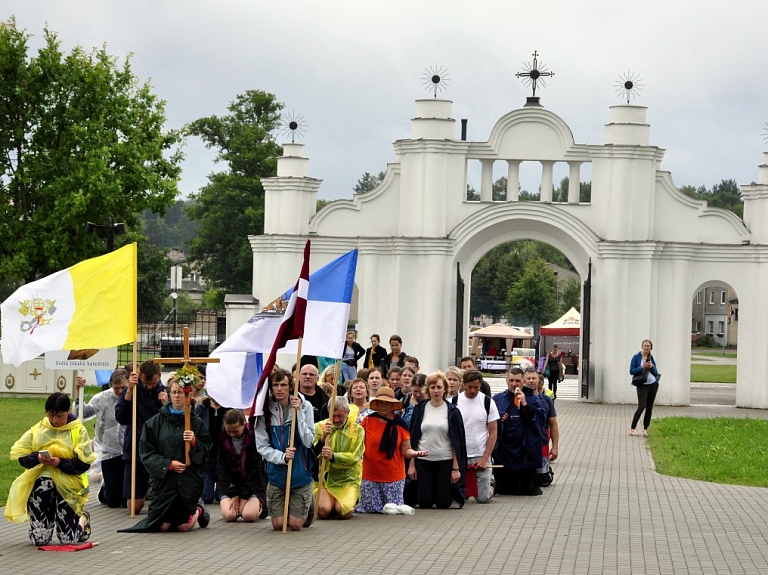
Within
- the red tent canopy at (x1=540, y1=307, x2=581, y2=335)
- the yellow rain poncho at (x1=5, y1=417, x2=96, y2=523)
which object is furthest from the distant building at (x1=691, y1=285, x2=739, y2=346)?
the yellow rain poncho at (x1=5, y1=417, x2=96, y2=523)

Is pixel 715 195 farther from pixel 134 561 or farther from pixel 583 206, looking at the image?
pixel 134 561

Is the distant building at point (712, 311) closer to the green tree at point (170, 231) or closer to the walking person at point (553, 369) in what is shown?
the green tree at point (170, 231)

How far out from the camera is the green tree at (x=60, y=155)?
120ft

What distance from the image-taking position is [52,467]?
12.3 metres

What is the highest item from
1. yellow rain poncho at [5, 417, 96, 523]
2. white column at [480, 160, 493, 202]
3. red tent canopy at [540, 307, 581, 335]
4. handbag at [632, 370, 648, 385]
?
white column at [480, 160, 493, 202]

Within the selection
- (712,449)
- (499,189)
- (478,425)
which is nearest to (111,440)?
(478,425)

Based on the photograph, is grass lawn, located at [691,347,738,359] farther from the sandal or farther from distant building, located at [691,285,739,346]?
the sandal

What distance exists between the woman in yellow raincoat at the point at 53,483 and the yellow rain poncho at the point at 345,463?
286 centimetres

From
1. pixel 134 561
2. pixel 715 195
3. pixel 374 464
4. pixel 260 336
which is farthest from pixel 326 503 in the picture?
pixel 715 195

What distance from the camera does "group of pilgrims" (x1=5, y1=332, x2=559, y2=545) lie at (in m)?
12.3

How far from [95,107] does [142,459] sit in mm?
25834

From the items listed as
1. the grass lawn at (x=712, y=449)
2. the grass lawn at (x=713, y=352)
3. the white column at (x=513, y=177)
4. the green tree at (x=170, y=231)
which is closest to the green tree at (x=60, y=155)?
the white column at (x=513, y=177)

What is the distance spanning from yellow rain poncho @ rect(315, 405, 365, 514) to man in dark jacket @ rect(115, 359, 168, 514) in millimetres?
1719

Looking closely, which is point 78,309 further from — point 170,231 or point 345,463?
point 170,231
